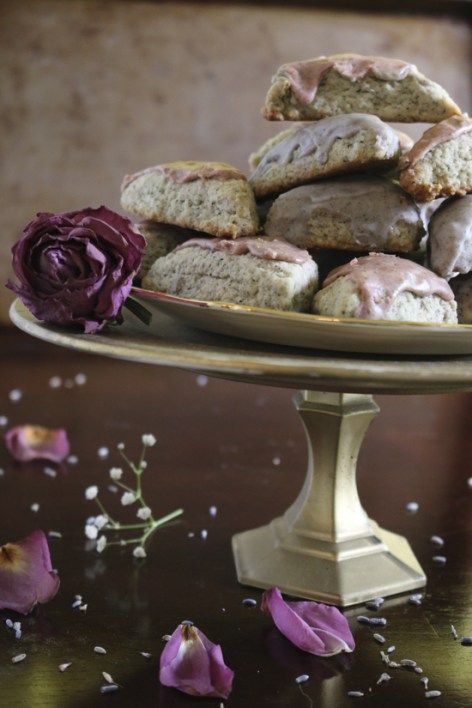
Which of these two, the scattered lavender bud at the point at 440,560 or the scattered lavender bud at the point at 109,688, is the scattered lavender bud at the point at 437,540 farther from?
the scattered lavender bud at the point at 109,688

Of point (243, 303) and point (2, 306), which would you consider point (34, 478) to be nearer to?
point (243, 303)

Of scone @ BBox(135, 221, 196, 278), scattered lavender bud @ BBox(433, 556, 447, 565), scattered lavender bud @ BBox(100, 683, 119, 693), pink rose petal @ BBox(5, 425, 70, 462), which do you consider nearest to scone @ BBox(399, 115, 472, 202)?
scone @ BBox(135, 221, 196, 278)

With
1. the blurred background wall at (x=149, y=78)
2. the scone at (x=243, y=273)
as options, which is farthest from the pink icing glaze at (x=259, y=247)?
the blurred background wall at (x=149, y=78)

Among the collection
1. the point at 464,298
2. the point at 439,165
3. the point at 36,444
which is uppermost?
the point at 439,165

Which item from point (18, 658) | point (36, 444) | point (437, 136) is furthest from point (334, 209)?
point (36, 444)

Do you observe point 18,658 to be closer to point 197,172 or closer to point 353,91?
point 197,172

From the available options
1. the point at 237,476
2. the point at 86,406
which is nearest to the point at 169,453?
the point at 237,476

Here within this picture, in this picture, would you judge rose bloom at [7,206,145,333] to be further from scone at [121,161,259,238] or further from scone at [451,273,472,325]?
scone at [451,273,472,325]
